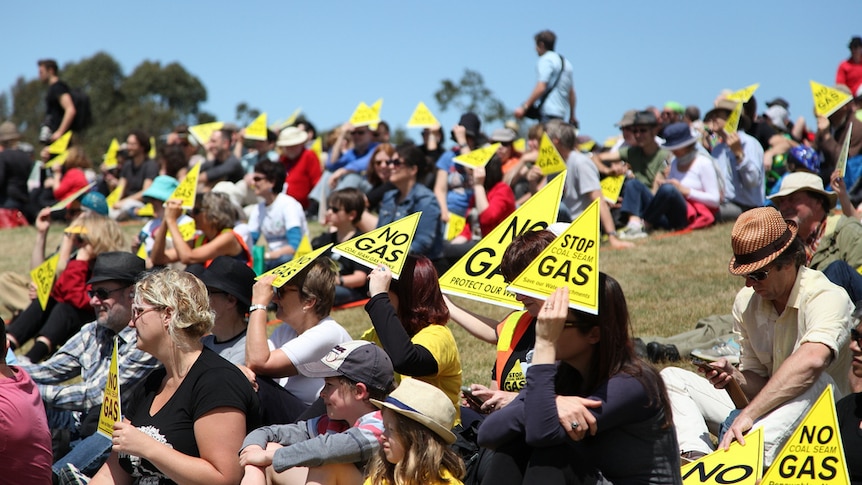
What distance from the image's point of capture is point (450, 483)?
13.7ft

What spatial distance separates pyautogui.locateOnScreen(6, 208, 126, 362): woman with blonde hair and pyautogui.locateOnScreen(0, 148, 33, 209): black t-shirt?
851cm

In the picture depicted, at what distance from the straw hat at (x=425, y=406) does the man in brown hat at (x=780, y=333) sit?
1468 millimetres

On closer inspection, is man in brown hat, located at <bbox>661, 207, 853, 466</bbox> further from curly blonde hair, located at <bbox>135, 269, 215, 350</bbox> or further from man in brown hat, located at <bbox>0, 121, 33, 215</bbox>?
man in brown hat, located at <bbox>0, 121, 33, 215</bbox>

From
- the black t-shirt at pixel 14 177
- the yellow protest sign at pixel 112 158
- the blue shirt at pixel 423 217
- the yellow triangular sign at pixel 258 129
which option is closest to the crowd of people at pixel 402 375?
the blue shirt at pixel 423 217

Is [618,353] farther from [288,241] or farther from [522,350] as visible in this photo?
[288,241]

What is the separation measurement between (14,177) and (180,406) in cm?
1398

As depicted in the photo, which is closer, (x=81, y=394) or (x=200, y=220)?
(x=81, y=394)

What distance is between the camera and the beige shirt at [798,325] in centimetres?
480

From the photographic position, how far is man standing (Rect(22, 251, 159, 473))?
6.09m

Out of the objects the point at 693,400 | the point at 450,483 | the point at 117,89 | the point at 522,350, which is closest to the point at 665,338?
the point at 693,400

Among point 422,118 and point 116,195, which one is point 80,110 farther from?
point 422,118

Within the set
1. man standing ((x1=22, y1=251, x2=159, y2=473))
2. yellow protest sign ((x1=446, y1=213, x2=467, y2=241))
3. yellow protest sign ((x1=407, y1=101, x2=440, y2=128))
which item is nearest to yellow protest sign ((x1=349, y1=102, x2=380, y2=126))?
yellow protest sign ((x1=407, y1=101, x2=440, y2=128))

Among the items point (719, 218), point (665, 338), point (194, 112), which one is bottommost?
point (194, 112)

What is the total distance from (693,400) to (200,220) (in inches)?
215
